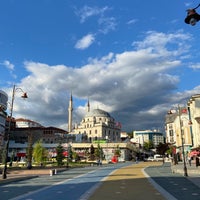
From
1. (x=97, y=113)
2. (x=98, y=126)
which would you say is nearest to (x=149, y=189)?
(x=98, y=126)

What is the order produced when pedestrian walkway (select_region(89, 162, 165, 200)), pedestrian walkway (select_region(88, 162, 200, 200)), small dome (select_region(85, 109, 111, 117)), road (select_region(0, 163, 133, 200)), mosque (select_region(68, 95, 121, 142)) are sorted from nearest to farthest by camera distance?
pedestrian walkway (select_region(89, 162, 165, 200))
pedestrian walkway (select_region(88, 162, 200, 200))
road (select_region(0, 163, 133, 200))
mosque (select_region(68, 95, 121, 142))
small dome (select_region(85, 109, 111, 117))

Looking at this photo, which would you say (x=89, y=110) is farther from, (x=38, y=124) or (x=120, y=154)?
(x=120, y=154)

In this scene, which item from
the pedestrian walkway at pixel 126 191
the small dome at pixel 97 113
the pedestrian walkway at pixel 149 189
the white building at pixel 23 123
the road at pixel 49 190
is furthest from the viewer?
the white building at pixel 23 123

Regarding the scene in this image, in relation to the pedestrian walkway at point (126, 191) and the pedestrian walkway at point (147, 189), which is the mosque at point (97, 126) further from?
the pedestrian walkway at point (126, 191)

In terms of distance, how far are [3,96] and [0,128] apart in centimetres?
1259

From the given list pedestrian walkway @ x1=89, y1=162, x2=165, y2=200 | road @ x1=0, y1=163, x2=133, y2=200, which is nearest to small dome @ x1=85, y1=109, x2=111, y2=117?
road @ x1=0, y1=163, x2=133, y2=200

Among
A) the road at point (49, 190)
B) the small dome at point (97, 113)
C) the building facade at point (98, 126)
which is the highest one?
the small dome at point (97, 113)

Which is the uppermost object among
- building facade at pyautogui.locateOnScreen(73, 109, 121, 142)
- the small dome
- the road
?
the small dome

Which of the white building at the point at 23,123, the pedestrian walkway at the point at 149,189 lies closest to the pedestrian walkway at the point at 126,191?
the pedestrian walkway at the point at 149,189

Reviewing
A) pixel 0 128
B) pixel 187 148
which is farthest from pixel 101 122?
pixel 187 148

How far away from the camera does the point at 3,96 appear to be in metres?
97.8

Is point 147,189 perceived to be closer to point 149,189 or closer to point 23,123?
point 149,189

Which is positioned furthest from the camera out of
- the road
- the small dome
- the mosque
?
the small dome

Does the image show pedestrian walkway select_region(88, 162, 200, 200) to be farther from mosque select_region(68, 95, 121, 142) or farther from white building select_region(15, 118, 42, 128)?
white building select_region(15, 118, 42, 128)
